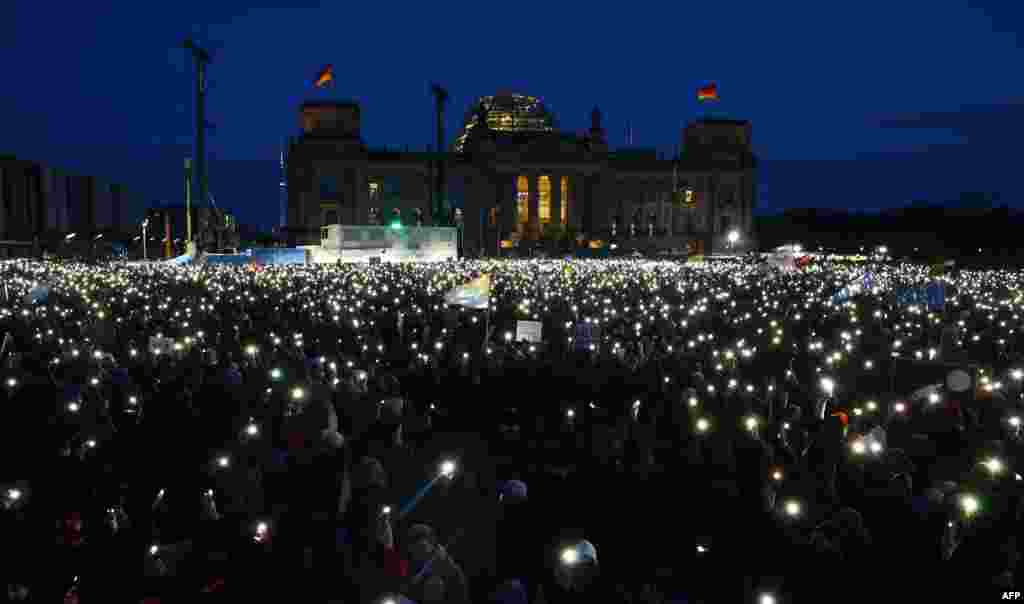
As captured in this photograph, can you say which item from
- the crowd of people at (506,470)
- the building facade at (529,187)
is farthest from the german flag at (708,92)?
the crowd of people at (506,470)

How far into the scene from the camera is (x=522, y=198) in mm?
93750

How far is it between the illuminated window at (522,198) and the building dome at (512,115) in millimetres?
8838

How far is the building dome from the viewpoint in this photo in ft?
334

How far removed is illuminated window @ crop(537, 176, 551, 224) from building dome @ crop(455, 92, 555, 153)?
27.1 feet

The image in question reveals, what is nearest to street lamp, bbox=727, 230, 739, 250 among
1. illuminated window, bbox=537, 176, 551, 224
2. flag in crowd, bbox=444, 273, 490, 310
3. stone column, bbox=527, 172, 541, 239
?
illuminated window, bbox=537, 176, 551, 224

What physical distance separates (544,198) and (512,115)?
45.1ft

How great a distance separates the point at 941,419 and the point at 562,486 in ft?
12.0

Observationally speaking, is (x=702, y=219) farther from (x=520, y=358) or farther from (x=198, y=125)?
(x=520, y=358)

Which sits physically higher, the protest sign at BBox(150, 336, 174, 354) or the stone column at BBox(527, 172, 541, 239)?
the stone column at BBox(527, 172, 541, 239)

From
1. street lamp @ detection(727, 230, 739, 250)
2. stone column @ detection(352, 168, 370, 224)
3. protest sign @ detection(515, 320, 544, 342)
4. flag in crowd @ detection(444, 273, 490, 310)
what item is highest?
stone column @ detection(352, 168, 370, 224)

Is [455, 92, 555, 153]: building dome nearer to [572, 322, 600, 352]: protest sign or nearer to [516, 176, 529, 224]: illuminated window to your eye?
[516, 176, 529, 224]: illuminated window

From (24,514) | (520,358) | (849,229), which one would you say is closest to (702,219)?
(849,229)

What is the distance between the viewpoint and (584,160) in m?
92.4

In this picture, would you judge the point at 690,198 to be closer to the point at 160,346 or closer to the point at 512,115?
the point at 512,115
